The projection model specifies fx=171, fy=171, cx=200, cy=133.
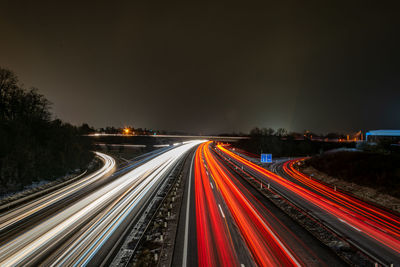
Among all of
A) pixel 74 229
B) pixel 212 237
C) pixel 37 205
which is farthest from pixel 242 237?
pixel 37 205

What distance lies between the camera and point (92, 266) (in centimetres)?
A: 931

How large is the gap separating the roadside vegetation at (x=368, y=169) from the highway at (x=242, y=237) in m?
15.1

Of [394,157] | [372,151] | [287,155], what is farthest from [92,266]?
[287,155]

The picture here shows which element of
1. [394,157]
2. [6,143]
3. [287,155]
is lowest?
[287,155]

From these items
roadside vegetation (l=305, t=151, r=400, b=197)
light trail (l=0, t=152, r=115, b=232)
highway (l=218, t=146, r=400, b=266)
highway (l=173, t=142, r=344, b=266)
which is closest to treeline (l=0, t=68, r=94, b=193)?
light trail (l=0, t=152, r=115, b=232)

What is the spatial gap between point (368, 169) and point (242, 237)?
25.5 metres

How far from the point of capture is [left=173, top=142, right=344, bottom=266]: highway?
973cm

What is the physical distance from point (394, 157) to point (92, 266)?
3691 centimetres

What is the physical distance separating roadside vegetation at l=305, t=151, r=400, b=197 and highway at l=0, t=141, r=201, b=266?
28417 mm

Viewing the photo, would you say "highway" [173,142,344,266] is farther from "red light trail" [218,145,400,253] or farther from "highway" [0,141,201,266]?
"red light trail" [218,145,400,253]

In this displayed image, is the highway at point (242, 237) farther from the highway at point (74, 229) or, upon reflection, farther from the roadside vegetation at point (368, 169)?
the roadside vegetation at point (368, 169)

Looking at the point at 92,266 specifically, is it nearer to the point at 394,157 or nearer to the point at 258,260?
the point at 258,260

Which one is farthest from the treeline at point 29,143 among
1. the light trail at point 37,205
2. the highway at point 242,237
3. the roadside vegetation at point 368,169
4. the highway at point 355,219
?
the roadside vegetation at point 368,169

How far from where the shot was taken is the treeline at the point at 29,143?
885 inches
